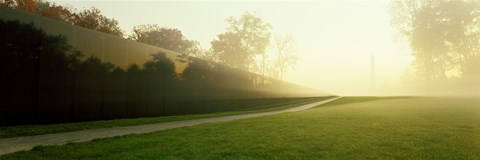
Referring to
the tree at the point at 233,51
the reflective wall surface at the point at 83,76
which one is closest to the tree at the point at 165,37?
the tree at the point at 233,51

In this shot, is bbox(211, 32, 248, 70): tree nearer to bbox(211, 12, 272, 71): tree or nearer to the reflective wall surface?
bbox(211, 12, 272, 71): tree

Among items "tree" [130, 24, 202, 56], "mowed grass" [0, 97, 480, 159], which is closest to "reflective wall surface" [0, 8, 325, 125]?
"mowed grass" [0, 97, 480, 159]

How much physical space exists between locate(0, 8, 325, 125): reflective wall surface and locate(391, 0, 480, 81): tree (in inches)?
1410

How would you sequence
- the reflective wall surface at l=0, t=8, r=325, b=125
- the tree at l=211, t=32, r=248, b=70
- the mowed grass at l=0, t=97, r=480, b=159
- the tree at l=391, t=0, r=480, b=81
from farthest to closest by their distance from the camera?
the tree at l=211, t=32, r=248, b=70
the tree at l=391, t=0, r=480, b=81
the reflective wall surface at l=0, t=8, r=325, b=125
the mowed grass at l=0, t=97, r=480, b=159

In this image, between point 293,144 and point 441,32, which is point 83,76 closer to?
point 293,144

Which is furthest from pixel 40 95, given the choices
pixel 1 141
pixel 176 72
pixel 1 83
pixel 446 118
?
pixel 446 118

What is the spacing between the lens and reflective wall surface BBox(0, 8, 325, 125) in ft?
49.7

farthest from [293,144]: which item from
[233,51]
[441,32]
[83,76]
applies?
[233,51]

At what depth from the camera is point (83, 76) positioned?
60.4ft

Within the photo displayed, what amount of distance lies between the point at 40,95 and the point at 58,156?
312 inches

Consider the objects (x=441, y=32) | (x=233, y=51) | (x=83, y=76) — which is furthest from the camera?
(x=233, y=51)

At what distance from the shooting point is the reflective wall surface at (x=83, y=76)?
15156mm

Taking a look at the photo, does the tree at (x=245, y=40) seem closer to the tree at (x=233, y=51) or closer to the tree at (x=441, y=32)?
the tree at (x=233, y=51)

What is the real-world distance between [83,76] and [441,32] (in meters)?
48.1
